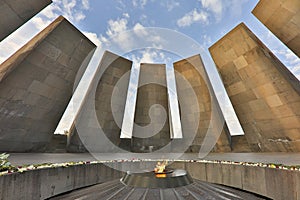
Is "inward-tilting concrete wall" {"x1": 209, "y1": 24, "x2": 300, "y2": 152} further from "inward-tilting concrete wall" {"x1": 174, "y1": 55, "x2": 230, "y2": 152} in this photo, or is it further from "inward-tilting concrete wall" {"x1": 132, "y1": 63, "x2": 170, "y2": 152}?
"inward-tilting concrete wall" {"x1": 132, "y1": 63, "x2": 170, "y2": 152}

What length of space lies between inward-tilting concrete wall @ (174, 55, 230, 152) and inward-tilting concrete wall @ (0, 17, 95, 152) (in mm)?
8303

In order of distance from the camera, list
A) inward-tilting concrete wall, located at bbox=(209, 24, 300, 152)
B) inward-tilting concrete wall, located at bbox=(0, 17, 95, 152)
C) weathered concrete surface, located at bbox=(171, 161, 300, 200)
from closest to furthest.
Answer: weathered concrete surface, located at bbox=(171, 161, 300, 200) → inward-tilting concrete wall, located at bbox=(0, 17, 95, 152) → inward-tilting concrete wall, located at bbox=(209, 24, 300, 152)

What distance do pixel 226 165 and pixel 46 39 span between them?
1095cm

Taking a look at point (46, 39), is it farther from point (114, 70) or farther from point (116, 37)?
point (114, 70)

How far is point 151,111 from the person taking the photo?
1733 centimetres

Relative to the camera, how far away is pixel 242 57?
12250mm

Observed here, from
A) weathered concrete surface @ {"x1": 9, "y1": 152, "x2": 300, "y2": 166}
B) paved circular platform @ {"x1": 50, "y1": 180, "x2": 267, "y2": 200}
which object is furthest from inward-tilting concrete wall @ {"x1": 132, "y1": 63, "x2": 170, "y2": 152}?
paved circular platform @ {"x1": 50, "y1": 180, "x2": 267, "y2": 200}

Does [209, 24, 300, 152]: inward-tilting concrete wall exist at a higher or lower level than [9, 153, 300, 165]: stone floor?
higher

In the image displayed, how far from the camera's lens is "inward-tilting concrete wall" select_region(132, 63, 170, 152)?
17.1m

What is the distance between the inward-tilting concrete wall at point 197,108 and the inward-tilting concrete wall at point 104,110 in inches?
197

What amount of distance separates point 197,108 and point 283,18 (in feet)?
29.0

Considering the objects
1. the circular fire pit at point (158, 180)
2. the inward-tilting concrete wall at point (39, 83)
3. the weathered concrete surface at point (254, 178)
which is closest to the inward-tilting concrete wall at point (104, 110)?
the inward-tilting concrete wall at point (39, 83)

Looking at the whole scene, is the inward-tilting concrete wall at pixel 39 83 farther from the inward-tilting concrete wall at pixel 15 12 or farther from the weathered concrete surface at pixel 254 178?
the weathered concrete surface at pixel 254 178

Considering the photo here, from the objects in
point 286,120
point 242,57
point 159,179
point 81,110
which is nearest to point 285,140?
point 286,120
